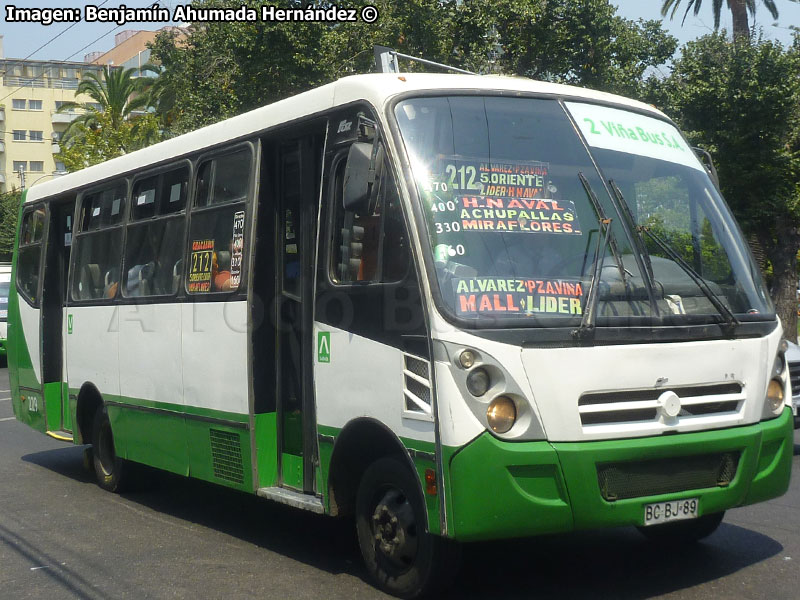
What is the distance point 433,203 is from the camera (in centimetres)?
564

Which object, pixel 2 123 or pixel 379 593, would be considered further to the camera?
pixel 2 123

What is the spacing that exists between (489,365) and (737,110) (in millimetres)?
18823

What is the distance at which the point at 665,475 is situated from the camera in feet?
18.2

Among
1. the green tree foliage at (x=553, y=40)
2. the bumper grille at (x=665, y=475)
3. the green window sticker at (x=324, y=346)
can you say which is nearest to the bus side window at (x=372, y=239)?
the green window sticker at (x=324, y=346)

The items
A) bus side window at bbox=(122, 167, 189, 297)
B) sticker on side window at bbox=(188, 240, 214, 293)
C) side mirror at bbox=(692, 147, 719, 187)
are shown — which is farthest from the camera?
bus side window at bbox=(122, 167, 189, 297)

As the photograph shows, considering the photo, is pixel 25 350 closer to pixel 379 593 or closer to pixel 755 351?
pixel 379 593

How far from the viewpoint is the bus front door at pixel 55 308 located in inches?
419

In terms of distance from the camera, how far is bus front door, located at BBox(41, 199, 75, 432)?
34.9 feet

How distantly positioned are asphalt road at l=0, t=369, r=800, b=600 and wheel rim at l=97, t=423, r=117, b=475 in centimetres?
67

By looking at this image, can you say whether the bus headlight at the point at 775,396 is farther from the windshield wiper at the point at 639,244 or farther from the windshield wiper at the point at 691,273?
the windshield wiper at the point at 639,244

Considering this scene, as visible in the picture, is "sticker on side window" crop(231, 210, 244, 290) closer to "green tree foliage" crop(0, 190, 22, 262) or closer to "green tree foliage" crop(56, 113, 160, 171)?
"green tree foliage" crop(56, 113, 160, 171)

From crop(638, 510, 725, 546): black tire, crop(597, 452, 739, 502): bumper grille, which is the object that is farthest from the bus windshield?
crop(638, 510, 725, 546): black tire

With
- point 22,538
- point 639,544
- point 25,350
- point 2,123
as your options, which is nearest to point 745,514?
point 639,544

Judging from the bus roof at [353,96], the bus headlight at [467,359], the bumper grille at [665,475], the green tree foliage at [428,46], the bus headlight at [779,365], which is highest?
the green tree foliage at [428,46]
